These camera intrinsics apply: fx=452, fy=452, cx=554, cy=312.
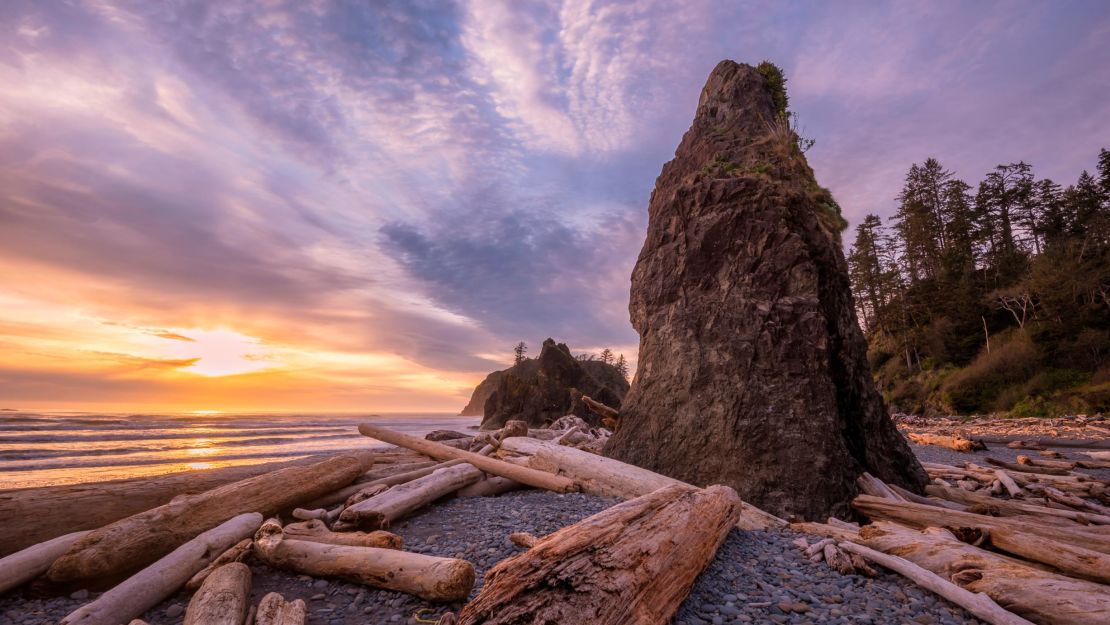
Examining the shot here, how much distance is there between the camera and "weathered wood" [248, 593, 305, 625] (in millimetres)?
3289

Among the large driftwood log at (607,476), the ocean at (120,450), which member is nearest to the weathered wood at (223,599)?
the large driftwood log at (607,476)

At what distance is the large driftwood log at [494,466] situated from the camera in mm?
7457

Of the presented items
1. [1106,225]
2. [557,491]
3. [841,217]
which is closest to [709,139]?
[841,217]

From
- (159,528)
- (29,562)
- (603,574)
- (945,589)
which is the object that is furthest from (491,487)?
(945,589)

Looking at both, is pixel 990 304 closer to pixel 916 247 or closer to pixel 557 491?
pixel 916 247

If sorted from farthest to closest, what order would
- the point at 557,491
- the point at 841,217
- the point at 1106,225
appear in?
the point at 1106,225, the point at 841,217, the point at 557,491

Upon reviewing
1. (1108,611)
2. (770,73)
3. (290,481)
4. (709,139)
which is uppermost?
(770,73)

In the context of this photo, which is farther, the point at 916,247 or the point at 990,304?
the point at 916,247

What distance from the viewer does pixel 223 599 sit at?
353cm

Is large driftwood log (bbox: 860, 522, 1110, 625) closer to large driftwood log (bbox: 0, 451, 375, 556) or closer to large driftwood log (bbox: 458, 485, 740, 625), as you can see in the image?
large driftwood log (bbox: 458, 485, 740, 625)

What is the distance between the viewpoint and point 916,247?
4319 centimetres

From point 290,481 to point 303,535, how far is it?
188 centimetres

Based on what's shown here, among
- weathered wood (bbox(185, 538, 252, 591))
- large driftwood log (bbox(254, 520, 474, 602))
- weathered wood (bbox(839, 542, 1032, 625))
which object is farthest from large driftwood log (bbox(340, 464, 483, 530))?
weathered wood (bbox(839, 542, 1032, 625))

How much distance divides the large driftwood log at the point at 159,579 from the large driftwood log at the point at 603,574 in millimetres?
3227
